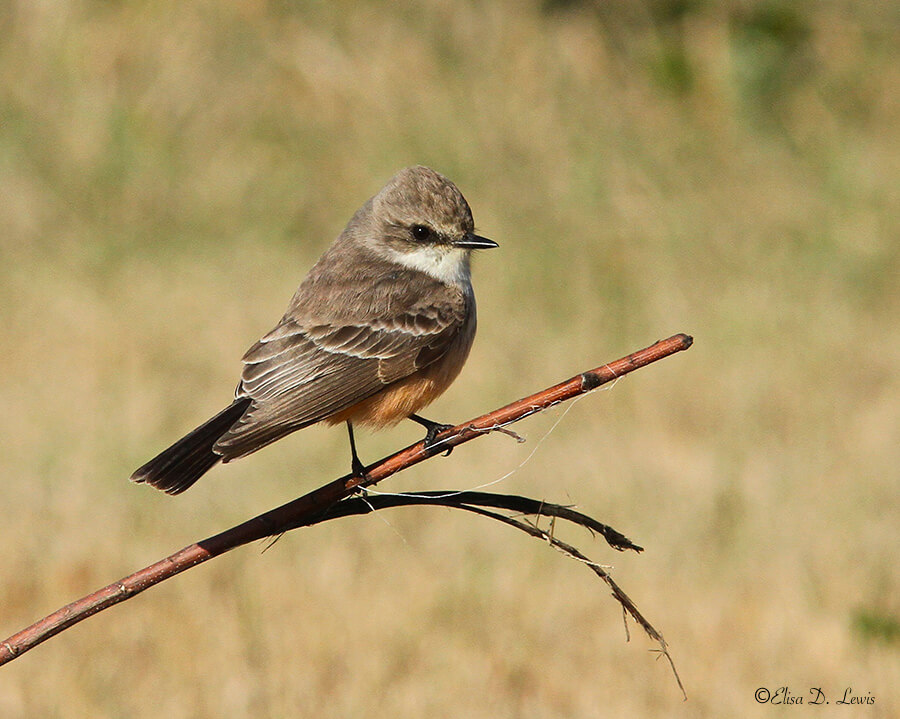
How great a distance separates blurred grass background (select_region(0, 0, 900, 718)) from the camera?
15.2ft

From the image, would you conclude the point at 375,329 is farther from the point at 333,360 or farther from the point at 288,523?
the point at 288,523

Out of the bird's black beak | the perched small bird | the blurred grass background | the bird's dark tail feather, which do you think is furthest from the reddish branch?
the blurred grass background

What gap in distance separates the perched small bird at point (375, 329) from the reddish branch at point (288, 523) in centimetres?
78

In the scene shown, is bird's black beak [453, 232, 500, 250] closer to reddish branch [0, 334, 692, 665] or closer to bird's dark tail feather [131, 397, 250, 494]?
bird's dark tail feather [131, 397, 250, 494]

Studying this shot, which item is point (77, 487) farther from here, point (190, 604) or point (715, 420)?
point (715, 420)

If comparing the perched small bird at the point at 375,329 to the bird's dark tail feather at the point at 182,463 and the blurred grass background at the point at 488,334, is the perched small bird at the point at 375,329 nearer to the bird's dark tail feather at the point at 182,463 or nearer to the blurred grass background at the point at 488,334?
the bird's dark tail feather at the point at 182,463

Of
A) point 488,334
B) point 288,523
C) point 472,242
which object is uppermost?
point 488,334

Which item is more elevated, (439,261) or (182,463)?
(439,261)

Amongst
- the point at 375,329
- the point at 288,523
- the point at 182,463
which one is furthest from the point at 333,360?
the point at 288,523

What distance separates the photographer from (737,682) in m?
4.50

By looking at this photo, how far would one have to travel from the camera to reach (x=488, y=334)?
7379 millimetres

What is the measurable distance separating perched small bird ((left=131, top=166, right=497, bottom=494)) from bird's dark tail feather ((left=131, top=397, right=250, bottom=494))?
0.01 m

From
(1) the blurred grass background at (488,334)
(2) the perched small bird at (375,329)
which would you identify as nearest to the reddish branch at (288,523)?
(2) the perched small bird at (375,329)

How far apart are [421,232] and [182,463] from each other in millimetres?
1173
